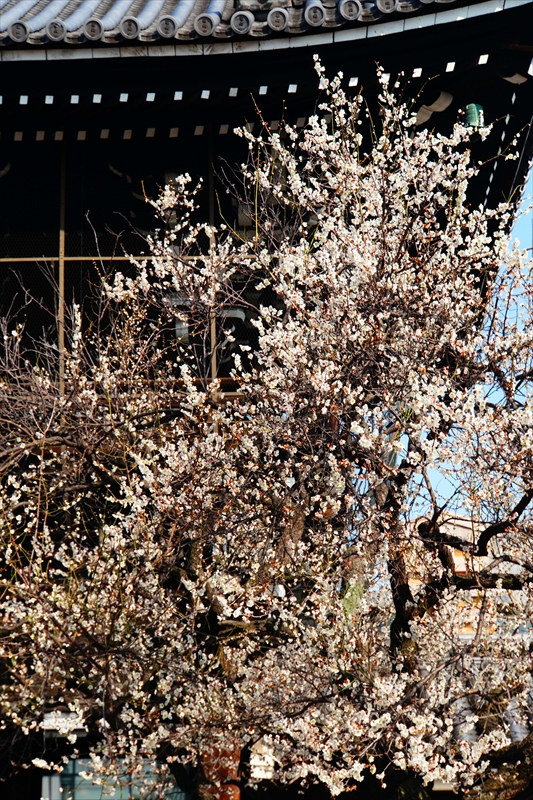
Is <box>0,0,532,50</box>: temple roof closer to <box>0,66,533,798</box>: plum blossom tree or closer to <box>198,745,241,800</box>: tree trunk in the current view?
<box>0,66,533,798</box>: plum blossom tree

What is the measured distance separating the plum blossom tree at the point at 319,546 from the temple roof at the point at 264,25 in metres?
1.46

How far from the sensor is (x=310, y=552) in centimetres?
721

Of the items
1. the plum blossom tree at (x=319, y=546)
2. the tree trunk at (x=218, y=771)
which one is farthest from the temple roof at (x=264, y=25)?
the tree trunk at (x=218, y=771)

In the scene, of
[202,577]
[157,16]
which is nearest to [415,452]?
[202,577]

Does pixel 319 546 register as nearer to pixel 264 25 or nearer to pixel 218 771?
pixel 218 771

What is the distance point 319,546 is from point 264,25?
474cm

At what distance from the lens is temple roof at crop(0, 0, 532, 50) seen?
8375 mm

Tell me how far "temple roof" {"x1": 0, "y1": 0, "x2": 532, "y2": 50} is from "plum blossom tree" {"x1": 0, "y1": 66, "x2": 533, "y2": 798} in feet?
4.79

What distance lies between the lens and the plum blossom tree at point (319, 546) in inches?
249

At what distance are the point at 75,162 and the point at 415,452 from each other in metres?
5.36

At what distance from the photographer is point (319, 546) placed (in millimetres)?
6840

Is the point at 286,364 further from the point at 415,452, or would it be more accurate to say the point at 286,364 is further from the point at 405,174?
the point at 405,174

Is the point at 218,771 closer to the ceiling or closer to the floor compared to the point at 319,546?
closer to the floor

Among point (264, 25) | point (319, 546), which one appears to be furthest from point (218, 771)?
point (264, 25)
